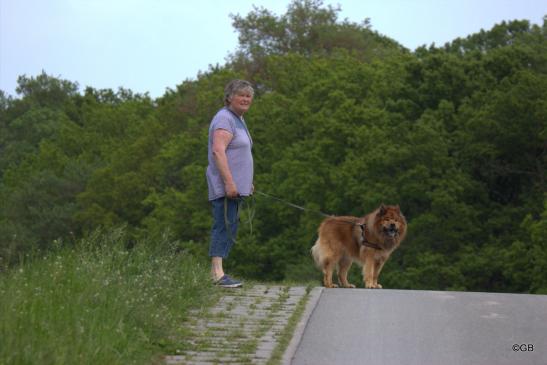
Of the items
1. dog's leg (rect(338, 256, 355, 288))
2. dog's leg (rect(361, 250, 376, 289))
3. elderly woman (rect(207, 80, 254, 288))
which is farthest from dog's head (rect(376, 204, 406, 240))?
elderly woman (rect(207, 80, 254, 288))

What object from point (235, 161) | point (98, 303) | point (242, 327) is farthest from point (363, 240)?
point (98, 303)

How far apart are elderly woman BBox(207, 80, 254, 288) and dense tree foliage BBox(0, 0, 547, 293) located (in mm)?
21108

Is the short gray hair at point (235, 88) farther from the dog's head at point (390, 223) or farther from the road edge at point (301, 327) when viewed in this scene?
the dog's head at point (390, 223)

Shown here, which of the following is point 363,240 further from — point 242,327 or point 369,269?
point 242,327

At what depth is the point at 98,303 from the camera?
8.29 m

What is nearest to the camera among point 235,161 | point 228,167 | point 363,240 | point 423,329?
point 423,329

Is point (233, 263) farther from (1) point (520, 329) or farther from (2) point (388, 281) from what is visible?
(1) point (520, 329)

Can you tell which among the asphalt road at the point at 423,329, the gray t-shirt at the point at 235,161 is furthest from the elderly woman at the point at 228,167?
the asphalt road at the point at 423,329

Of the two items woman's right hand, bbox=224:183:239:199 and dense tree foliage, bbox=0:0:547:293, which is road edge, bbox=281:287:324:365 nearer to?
woman's right hand, bbox=224:183:239:199

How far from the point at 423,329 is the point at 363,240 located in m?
4.57

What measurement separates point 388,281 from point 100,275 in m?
33.1

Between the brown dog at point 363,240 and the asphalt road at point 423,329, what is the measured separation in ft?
6.62

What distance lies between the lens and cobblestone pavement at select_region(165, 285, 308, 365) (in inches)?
318

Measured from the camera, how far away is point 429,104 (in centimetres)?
4850
